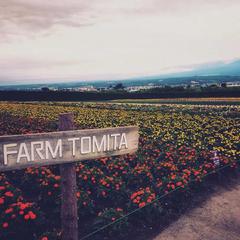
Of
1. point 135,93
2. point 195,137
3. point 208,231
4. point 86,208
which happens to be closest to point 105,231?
point 86,208

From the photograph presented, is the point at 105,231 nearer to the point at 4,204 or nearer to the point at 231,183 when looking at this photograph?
the point at 4,204

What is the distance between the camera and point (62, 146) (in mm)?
2932

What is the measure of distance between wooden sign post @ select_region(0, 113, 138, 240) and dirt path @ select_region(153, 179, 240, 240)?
65.5 inches

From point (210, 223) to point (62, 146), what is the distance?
2864mm

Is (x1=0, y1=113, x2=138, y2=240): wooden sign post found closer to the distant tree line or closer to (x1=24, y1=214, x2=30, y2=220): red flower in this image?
(x1=24, y1=214, x2=30, y2=220): red flower

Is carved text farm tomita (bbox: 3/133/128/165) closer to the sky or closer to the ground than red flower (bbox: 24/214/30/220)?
closer to the sky

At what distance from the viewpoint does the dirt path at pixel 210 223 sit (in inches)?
168

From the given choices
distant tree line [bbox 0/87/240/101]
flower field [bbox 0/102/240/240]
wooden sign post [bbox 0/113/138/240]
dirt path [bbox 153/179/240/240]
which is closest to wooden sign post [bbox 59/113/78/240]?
wooden sign post [bbox 0/113/138/240]

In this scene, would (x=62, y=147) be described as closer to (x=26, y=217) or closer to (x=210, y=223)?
(x=26, y=217)

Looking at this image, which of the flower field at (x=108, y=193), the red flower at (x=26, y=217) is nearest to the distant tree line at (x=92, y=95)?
the flower field at (x=108, y=193)

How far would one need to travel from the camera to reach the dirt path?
14.0ft

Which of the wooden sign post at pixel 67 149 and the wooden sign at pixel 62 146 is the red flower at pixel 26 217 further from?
the wooden sign at pixel 62 146

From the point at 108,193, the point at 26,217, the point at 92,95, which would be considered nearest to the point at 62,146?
the point at 26,217

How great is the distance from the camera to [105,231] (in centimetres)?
436
